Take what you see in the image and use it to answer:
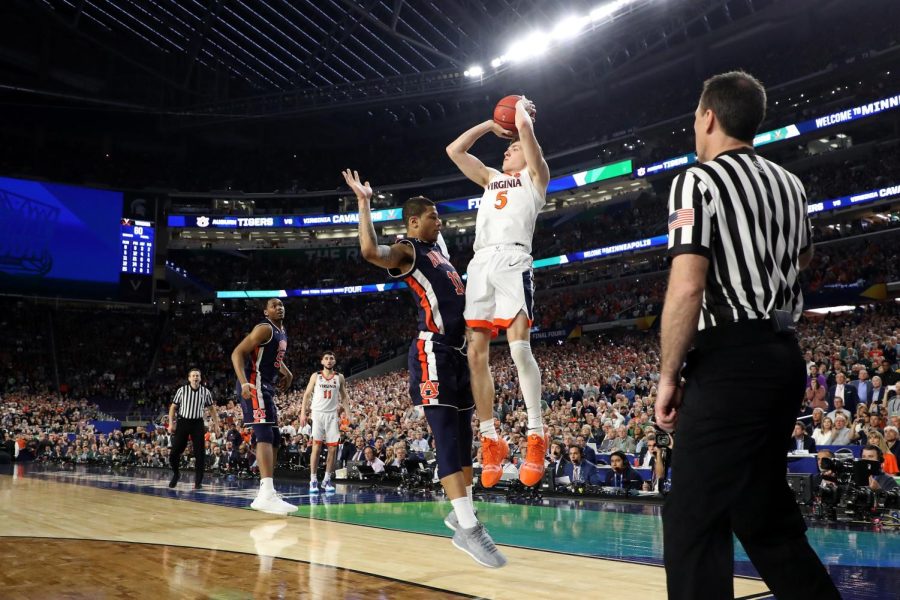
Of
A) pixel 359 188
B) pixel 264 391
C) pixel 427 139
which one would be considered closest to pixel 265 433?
pixel 264 391

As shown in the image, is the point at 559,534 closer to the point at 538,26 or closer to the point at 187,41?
the point at 538,26

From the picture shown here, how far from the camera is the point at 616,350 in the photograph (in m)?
23.0

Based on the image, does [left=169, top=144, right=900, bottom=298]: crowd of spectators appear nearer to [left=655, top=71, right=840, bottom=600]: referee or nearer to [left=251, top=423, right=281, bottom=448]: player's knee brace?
[left=251, top=423, right=281, bottom=448]: player's knee brace

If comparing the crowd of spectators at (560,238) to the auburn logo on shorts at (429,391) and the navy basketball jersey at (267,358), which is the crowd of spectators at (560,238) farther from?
the auburn logo on shorts at (429,391)

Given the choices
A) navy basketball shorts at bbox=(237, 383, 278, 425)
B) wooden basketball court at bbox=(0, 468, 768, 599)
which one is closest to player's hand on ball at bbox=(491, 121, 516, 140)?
wooden basketball court at bbox=(0, 468, 768, 599)

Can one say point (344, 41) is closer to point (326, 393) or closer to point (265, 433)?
point (326, 393)

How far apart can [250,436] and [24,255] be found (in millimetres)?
16897

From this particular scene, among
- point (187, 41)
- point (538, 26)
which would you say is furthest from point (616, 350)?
point (187, 41)

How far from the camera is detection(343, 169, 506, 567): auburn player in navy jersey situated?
440 cm

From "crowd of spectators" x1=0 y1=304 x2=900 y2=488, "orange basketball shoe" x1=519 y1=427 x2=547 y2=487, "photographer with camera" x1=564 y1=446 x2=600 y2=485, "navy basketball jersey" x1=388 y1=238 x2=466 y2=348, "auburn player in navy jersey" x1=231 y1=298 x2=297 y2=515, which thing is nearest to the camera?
"orange basketball shoe" x1=519 y1=427 x2=547 y2=487

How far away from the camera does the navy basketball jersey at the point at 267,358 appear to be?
8.02 metres

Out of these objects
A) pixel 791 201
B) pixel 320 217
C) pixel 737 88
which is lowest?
pixel 791 201

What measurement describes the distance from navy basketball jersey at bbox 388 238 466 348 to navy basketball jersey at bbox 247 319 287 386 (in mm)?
3667

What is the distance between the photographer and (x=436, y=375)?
14.9 feet
